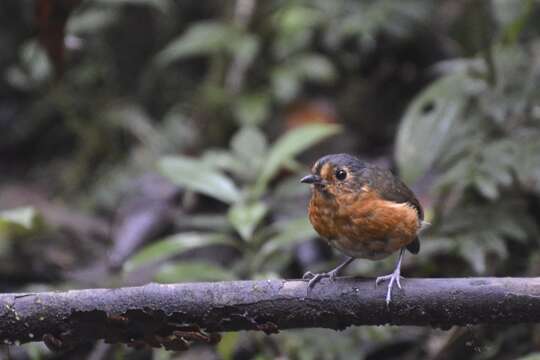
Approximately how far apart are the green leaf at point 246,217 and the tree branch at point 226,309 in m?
1.21

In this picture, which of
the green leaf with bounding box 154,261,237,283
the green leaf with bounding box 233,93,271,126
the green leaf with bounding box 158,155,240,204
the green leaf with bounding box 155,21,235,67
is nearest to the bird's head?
the green leaf with bounding box 154,261,237,283

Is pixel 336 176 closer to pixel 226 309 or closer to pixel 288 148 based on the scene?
pixel 226 309

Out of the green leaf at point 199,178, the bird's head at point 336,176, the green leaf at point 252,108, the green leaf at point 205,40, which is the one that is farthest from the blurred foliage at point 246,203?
the green leaf at point 205,40

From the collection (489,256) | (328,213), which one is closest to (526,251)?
(489,256)

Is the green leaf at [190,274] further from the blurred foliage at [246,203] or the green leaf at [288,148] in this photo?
the green leaf at [288,148]

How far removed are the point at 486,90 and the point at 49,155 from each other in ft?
13.9

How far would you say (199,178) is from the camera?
4168 millimetres

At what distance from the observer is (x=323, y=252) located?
4.81m

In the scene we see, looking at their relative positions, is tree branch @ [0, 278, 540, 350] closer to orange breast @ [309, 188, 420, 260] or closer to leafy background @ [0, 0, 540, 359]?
orange breast @ [309, 188, 420, 260]

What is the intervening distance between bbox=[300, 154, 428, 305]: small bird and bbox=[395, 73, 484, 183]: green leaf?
0.89 meters

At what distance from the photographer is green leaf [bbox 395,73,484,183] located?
399 cm

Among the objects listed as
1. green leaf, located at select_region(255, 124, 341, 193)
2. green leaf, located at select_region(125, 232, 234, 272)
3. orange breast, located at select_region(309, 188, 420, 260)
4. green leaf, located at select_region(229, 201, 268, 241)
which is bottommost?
orange breast, located at select_region(309, 188, 420, 260)

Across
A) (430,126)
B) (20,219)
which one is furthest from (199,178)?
(430,126)

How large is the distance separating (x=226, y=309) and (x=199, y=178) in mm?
1724
